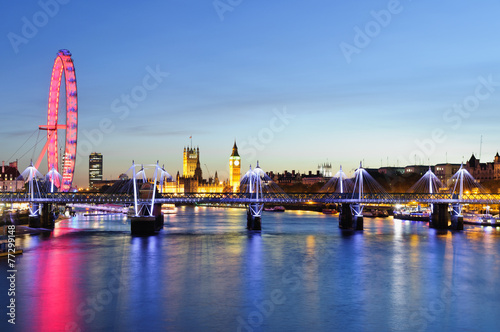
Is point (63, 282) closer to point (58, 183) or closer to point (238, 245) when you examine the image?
point (238, 245)

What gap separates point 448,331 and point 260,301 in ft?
32.7

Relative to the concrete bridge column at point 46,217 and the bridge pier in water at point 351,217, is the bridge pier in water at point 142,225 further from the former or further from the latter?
the bridge pier in water at point 351,217

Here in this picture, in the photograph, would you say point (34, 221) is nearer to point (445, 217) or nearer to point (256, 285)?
point (256, 285)

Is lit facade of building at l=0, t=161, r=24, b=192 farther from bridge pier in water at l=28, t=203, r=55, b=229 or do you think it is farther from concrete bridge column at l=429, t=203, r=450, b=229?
concrete bridge column at l=429, t=203, r=450, b=229

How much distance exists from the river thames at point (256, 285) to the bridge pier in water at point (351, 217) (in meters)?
15.9

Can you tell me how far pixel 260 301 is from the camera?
33.3m

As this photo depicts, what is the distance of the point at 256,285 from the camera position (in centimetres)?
3784

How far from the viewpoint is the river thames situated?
28.9m

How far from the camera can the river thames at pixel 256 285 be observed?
1138 inches

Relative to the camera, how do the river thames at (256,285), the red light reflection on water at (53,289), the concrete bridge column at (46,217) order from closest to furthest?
the red light reflection on water at (53,289) → the river thames at (256,285) → the concrete bridge column at (46,217)

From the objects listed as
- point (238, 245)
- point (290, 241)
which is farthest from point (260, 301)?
point (290, 241)

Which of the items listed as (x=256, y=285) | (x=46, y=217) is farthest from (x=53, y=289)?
(x=46, y=217)

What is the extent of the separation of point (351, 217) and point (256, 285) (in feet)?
146

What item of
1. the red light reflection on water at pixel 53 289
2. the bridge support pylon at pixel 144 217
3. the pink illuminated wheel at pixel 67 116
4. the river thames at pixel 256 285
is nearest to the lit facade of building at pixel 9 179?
the pink illuminated wheel at pixel 67 116
